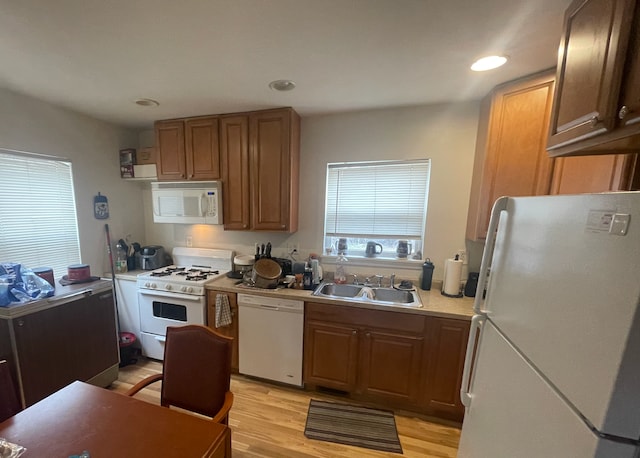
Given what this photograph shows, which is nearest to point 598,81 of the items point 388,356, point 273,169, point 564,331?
point 564,331

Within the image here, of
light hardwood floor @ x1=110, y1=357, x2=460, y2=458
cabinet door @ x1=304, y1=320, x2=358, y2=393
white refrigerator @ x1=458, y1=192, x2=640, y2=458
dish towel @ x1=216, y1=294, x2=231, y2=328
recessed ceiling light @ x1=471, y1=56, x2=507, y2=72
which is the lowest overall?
light hardwood floor @ x1=110, y1=357, x2=460, y2=458

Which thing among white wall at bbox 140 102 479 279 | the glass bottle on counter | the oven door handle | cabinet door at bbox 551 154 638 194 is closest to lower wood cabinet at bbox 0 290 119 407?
the oven door handle

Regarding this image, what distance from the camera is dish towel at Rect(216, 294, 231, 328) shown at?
2.21 meters

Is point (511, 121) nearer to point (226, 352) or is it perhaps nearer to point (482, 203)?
point (482, 203)

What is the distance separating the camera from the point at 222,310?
87.4 inches

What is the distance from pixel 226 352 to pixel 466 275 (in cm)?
201

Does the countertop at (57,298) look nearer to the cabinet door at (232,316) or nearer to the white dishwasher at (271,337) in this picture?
the cabinet door at (232,316)

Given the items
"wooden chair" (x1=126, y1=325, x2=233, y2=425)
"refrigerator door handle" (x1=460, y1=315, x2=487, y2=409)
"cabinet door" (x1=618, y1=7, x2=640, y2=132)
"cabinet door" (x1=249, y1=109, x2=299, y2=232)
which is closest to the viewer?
"cabinet door" (x1=618, y1=7, x2=640, y2=132)

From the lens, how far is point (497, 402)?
931 mm

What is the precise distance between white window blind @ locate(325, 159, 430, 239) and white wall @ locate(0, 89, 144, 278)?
7.85ft

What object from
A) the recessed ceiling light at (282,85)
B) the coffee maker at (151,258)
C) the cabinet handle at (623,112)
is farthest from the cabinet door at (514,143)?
the coffee maker at (151,258)

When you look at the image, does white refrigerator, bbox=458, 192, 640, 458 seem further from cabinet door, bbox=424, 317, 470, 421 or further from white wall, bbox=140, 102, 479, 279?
white wall, bbox=140, 102, 479, 279

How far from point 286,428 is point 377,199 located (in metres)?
2.04

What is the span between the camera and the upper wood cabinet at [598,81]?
0.82m
